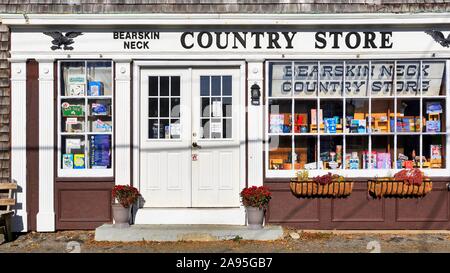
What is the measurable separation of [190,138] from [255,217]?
→ 1.61 metres

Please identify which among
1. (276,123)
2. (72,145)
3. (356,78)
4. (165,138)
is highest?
(356,78)

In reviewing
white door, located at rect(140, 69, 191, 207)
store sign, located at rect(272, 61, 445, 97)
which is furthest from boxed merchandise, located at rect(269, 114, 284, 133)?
white door, located at rect(140, 69, 191, 207)

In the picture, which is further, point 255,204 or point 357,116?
point 357,116

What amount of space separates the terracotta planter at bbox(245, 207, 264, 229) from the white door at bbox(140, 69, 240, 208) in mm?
547

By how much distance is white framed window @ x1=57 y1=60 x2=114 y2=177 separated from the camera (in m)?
9.17

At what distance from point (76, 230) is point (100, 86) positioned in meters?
2.25

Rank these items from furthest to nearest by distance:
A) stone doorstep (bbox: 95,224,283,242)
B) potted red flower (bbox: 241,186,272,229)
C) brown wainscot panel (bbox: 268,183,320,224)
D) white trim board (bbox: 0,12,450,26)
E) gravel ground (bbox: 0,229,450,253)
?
brown wainscot panel (bbox: 268,183,320,224), white trim board (bbox: 0,12,450,26), potted red flower (bbox: 241,186,272,229), stone doorstep (bbox: 95,224,283,242), gravel ground (bbox: 0,229,450,253)

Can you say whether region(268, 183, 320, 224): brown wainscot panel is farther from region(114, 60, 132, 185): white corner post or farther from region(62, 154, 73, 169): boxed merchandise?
region(62, 154, 73, 169): boxed merchandise

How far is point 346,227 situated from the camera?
29.7 feet

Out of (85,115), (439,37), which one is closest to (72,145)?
(85,115)

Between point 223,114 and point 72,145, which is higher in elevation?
point 223,114

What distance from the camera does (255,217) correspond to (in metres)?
8.65

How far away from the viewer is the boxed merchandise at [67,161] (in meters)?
9.16

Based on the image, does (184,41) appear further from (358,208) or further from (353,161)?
(358,208)
